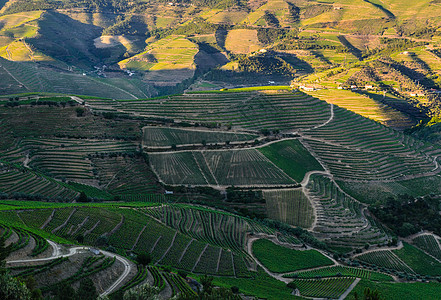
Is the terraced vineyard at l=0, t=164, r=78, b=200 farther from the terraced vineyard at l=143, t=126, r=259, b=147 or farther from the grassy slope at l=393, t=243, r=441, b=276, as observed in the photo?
the grassy slope at l=393, t=243, r=441, b=276

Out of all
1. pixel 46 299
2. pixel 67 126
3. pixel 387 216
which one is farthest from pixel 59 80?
pixel 46 299

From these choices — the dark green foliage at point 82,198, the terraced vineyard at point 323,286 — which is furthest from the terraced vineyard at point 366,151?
the dark green foliage at point 82,198

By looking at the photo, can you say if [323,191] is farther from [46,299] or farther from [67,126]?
[46,299]

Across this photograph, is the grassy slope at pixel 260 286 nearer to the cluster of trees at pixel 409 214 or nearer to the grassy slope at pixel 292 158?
the cluster of trees at pixel 409 214

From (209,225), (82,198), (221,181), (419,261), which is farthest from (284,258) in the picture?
(82,198)

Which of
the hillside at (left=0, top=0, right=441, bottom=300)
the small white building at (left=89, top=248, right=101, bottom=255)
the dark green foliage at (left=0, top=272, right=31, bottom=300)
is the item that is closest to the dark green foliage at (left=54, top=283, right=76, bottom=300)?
the hillside at (left=0, top=0, right=441, bottom=300)

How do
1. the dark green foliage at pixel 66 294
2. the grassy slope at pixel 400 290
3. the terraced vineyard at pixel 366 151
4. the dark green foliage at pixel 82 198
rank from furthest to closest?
the terraced vineyard at pixel 366 151 → the dark green foliage at pixel 82 198 → the grassy slope at pixel 400 290 → the dark green foliage at pixel 66 294

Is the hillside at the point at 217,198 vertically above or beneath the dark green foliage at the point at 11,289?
beneath
